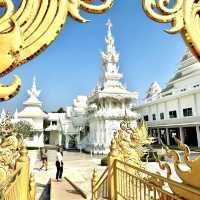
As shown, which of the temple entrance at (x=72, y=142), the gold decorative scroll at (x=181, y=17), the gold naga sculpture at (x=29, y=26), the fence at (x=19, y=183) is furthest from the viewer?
the temple entrance at (x=72, y=142)

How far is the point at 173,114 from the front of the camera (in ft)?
108

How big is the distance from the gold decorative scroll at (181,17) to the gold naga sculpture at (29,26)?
333 millimetres

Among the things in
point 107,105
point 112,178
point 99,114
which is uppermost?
point 107,105

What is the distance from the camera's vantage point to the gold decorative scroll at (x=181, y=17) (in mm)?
1888

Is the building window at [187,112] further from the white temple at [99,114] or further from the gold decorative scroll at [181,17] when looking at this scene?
the gold decorative scroll at [181,17]

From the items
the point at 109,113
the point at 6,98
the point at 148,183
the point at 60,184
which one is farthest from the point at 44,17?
the point at 109,113

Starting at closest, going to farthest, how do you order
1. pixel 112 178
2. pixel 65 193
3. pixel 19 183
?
pixel 19 183 < pixel 112 178 < pixel 65 193

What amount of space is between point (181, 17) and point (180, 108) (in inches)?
1208

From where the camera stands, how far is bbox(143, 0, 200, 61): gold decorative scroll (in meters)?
A: 1.89

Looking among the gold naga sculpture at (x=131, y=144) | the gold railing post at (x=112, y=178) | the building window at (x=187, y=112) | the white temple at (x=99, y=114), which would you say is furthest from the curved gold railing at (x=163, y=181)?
the building window at (x=187, y=112)

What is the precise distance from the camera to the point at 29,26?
5.74ft

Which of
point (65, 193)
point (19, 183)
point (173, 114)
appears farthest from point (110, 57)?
point (19, 183)

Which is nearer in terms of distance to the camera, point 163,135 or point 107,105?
point 107,105

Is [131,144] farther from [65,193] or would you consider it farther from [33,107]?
[33,107]
